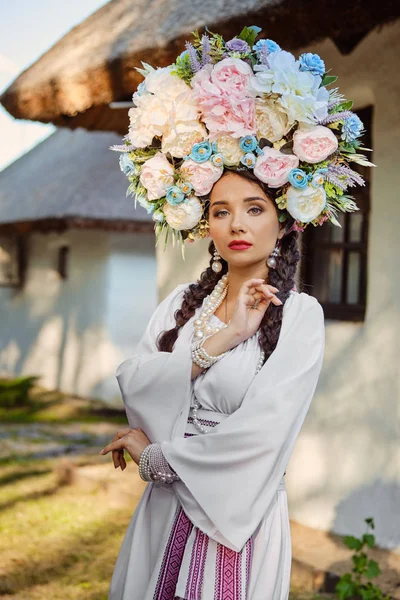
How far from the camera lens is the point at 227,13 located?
3818 mm

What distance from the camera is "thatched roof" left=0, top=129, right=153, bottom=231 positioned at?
8.66 metres

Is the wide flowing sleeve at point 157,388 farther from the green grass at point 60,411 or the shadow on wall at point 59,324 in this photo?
the shadow on wall at point 59,324

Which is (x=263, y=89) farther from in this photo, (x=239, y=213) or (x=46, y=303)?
(x=46, y=303)

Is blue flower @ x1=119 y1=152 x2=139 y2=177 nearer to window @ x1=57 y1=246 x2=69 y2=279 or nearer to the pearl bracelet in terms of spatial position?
the pearl bracelet

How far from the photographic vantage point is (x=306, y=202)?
69.7 inches

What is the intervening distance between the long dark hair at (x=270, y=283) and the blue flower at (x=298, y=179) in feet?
0.31

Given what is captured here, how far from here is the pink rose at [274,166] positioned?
5.74ft

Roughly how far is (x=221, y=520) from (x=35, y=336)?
898 cm

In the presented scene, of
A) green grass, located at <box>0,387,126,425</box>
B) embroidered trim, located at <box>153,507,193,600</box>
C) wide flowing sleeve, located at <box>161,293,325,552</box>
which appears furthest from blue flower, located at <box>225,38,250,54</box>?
green grass, located at <box>0,387,126,425</box>

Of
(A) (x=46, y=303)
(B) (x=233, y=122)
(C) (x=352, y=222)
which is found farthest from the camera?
(A) (x=46, y=303)

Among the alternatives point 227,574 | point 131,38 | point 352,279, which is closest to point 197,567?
point 227,574

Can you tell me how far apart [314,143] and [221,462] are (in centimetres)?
81

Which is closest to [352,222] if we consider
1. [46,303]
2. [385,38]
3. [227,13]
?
[385,38]

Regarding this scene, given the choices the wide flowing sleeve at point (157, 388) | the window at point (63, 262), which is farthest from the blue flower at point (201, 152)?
the window at point (63, 262)
